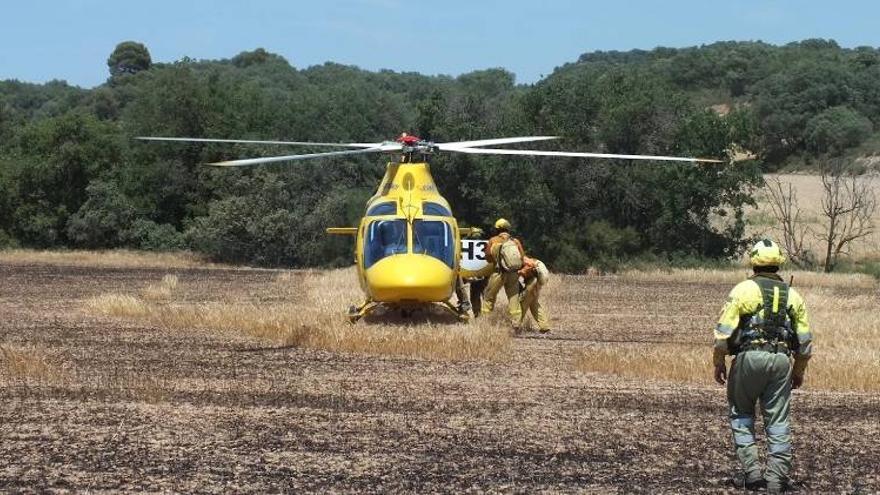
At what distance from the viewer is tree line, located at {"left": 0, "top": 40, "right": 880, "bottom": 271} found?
45.4 m

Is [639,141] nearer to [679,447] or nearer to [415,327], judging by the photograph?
[415,327]

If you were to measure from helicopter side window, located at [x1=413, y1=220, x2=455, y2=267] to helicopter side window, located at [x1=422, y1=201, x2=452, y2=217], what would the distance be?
0.20 metres

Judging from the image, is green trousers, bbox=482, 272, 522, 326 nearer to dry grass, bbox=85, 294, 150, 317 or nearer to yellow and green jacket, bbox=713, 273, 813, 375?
dry grass, bbox=85, 294, 150, 317

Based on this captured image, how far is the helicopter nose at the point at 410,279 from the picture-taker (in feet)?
62.1

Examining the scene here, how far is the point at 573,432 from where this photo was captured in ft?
35.3

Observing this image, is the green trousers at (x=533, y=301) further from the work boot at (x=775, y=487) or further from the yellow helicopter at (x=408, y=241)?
the work boot at (x=775, y=487)

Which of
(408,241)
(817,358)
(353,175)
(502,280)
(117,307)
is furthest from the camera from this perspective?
(353,175)

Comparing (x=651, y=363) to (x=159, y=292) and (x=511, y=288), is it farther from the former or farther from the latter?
(x=159, y=292)

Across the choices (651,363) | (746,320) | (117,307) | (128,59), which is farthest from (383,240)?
(128,59)

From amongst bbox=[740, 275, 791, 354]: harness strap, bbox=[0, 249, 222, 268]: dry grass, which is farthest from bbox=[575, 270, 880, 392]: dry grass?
bbox=[0, 249, 222, 268]: dry grass

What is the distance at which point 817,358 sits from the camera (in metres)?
16.3

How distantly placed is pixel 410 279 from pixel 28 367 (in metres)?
6.36

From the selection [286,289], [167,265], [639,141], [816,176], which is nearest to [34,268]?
[167,265]

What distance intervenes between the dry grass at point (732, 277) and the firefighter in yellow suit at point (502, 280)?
16959mm
